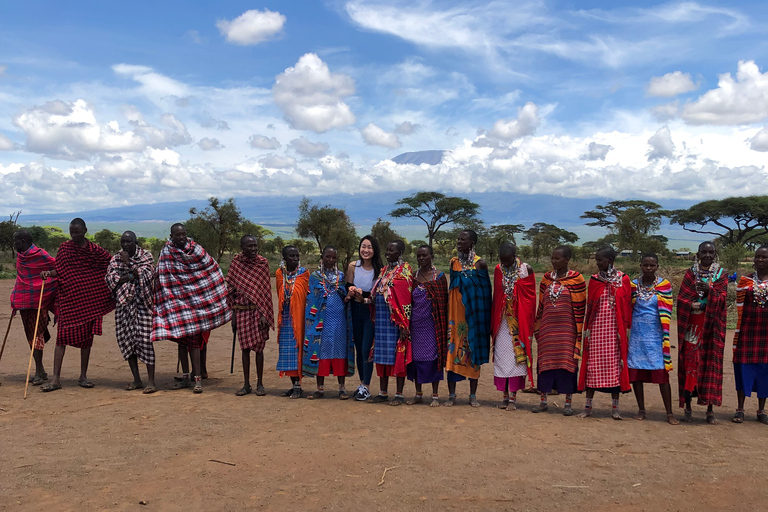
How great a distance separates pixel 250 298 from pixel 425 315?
2.12m

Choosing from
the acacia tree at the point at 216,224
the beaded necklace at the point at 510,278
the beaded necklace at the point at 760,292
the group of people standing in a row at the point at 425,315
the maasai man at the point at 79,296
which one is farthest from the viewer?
the acacia tree at the point at 216,224

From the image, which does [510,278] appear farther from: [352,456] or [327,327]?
[352,456]

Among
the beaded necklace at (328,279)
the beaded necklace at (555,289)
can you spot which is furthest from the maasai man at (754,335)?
the beaded necklace at (328,279)

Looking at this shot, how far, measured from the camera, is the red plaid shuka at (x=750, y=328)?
5809 mm

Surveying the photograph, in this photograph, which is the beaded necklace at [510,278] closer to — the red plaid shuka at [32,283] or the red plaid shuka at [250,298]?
the red plaid shuka at [250,298]

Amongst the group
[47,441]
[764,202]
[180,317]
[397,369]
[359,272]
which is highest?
[764,202]

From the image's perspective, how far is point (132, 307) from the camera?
7.14 m

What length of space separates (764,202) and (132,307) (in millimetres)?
40332

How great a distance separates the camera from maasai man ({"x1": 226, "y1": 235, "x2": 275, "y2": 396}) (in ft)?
22.4

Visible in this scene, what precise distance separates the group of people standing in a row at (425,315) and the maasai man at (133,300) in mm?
16

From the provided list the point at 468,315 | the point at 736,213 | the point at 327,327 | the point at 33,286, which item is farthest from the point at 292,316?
the point at 736,213

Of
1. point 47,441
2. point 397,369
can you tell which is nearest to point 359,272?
point 397,369

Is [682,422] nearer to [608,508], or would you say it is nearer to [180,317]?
[608,508]

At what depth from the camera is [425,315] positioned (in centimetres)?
632
